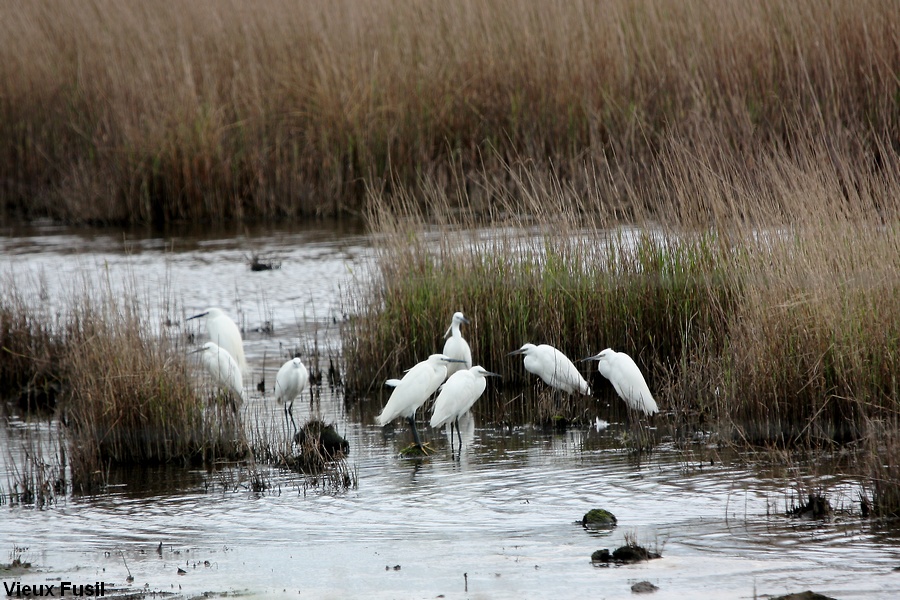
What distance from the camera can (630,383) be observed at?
6695 millimetres

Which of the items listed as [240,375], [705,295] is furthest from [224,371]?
[705,295]

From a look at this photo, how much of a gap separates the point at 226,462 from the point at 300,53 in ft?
32.4

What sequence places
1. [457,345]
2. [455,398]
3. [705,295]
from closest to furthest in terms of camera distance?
[455,398], [705,295], [457,345]

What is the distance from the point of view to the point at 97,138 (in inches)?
618

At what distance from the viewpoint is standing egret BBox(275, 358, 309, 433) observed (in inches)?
283

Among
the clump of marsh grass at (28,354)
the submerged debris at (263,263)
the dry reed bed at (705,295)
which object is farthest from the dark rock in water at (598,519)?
the submerged debris at (263,263)

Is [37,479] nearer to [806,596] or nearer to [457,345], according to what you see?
[457,345]

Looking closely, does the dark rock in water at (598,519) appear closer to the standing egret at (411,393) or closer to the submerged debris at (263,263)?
the standing egret at (411,393)

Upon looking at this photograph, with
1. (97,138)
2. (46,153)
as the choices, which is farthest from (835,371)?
(46,153)

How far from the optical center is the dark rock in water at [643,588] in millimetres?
3982

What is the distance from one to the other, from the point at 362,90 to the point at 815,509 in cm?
1091

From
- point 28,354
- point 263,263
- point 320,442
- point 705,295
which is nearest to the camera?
point 320,442

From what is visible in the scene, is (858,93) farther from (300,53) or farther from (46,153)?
(46,153)

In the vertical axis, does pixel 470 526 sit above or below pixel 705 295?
below
